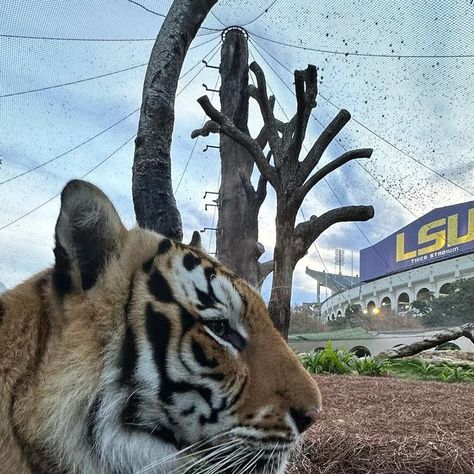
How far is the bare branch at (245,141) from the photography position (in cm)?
456

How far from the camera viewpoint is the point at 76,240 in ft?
2.92

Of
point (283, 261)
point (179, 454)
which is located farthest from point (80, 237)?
point (283, 261)

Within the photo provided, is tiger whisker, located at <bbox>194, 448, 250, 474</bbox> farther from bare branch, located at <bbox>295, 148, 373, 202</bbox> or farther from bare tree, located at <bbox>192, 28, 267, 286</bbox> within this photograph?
bare tree, located at <bbox>192, 28, 267, 286</bbox>

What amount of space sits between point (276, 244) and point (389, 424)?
74.4 inches

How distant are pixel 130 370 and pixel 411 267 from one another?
17467mm

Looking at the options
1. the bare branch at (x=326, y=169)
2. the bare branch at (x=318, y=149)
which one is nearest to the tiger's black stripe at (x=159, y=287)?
the bare branch at (x=326, y=169)

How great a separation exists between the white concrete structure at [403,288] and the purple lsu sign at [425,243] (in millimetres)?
351

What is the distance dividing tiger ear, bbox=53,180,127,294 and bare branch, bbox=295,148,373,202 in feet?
11.6

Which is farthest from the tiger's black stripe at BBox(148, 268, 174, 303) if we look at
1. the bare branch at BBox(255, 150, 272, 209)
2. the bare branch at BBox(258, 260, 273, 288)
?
the bare branch at BBox(255, 150, 272, 209)

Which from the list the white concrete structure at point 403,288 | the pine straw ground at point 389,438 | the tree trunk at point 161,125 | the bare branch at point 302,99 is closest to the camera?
the pine straw ground at point 389,438

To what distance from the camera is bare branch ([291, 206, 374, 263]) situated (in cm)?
409

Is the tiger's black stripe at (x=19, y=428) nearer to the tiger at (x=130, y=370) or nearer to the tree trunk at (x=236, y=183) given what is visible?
the tiger at (x=130, y=370)

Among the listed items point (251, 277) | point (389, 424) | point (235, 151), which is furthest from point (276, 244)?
point (235, 151)

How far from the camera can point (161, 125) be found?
2574mm
